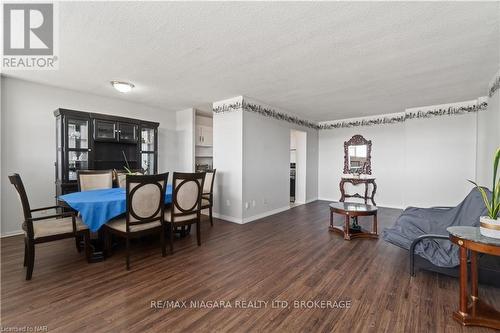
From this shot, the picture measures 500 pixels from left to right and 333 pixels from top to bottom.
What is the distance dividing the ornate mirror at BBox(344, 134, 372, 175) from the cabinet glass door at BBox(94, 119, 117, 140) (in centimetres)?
583

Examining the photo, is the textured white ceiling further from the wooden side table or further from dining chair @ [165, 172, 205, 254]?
the wooden side table

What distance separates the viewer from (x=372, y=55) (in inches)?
102

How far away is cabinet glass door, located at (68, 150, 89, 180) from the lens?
373 cm

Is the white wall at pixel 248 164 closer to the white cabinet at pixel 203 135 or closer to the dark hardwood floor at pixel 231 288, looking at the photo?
the white cabinet at pixel 203 135

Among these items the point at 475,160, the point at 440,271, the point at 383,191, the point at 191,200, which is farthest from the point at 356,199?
the point at 191,200

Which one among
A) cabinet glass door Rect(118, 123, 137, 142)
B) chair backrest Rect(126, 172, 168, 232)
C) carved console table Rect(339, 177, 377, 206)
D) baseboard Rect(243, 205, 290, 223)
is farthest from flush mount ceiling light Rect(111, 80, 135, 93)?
carved console table Rect(339, 177, 377, 206)

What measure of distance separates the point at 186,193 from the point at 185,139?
9.54 ft

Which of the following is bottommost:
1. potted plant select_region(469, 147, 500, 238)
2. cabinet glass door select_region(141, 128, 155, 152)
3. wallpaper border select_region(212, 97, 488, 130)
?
potted plant select_region(469, 147, 500, 238)

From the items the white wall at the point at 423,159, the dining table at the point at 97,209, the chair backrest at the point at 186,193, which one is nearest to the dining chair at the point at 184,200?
the chair backrest at the point at 186,193

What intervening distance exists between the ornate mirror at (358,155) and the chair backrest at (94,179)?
19.2 ft

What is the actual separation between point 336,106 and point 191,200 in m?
3.87

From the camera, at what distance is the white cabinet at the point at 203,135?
565 centimetres

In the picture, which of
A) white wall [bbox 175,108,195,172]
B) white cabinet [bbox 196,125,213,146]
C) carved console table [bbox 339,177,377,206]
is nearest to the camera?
white wall [bbox 175,108,195,172]

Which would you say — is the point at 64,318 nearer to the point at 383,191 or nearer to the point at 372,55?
the point at 372,55
